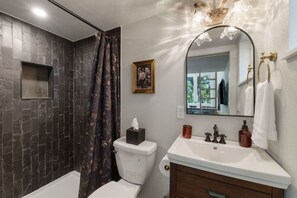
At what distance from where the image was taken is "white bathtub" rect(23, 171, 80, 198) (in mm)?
1869

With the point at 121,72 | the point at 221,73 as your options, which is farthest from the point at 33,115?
the point at 221,73

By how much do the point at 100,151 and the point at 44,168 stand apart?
3.20ft

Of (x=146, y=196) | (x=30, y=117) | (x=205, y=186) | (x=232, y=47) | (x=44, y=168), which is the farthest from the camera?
(x=44, y=168)

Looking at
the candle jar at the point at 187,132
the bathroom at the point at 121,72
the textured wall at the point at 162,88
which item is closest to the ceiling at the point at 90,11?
the bathroom at the point at 121,72

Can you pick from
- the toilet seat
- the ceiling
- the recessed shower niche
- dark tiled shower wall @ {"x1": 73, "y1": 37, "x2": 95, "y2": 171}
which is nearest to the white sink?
the toilet seat

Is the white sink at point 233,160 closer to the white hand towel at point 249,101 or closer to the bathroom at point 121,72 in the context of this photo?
the bathroom at point 121,72

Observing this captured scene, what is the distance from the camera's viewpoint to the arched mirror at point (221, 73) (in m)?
1.17

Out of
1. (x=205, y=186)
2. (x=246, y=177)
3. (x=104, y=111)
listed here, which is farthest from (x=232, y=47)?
(x=104, y=111)

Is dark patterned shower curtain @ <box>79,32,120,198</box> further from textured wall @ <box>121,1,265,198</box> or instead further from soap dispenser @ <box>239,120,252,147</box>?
soap dispenser @ <box>239,120,252,147</box>

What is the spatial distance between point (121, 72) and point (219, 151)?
54.5 inches

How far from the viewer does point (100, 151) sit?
1703 millimetres

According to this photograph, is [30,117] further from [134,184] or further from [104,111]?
[134,184]

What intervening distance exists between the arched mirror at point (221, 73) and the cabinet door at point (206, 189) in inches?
23.7

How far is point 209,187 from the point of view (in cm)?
87
